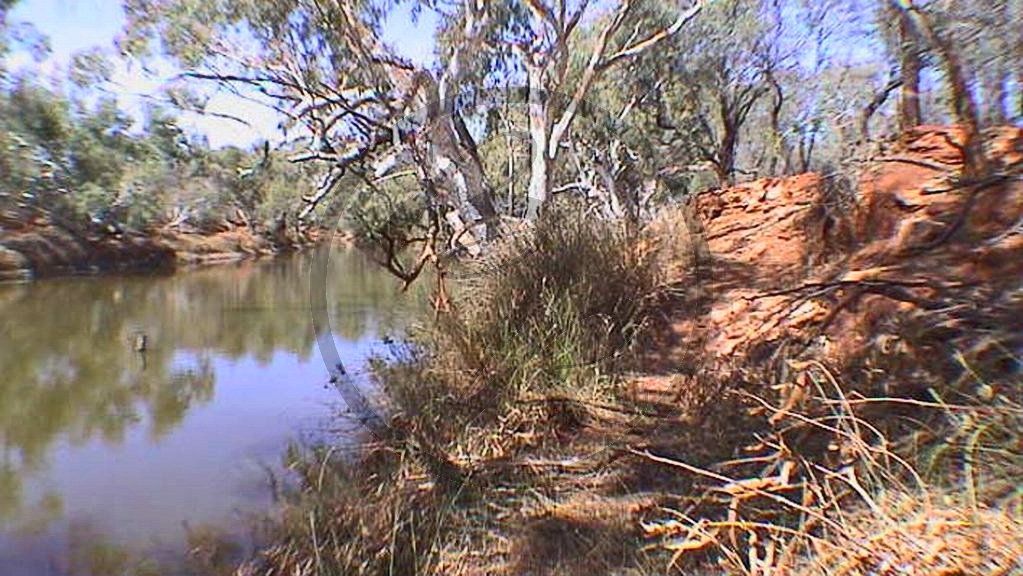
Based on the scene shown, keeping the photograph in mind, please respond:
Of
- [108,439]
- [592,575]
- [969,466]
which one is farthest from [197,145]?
[969,466]

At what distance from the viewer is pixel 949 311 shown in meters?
2.30

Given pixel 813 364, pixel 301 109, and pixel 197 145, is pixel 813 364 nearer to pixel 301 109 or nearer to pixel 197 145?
pixel 301 109

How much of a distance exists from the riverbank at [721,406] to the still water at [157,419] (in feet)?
2.48

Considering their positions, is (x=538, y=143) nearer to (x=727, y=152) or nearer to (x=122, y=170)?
(x=727, y=152)

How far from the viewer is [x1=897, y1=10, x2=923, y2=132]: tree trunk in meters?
5.29

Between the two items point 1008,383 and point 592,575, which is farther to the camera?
point 592,575

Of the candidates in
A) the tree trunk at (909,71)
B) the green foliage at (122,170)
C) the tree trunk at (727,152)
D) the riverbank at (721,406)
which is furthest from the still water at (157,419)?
the tree trunk at (727,152)

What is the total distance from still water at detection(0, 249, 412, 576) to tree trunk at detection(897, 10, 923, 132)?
377 centimetres

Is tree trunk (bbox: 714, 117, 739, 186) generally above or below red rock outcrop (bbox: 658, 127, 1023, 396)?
above

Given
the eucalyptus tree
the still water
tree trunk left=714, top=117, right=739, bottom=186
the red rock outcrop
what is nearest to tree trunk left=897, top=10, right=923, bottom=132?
the red rock outcrop

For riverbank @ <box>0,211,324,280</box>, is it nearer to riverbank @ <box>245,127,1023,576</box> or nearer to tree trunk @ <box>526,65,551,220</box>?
tree trunk @ <box>526,65,551,220</box>

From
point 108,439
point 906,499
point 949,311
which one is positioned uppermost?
point 949,311

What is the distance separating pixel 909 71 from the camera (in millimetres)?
5598

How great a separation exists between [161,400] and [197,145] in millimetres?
6477
